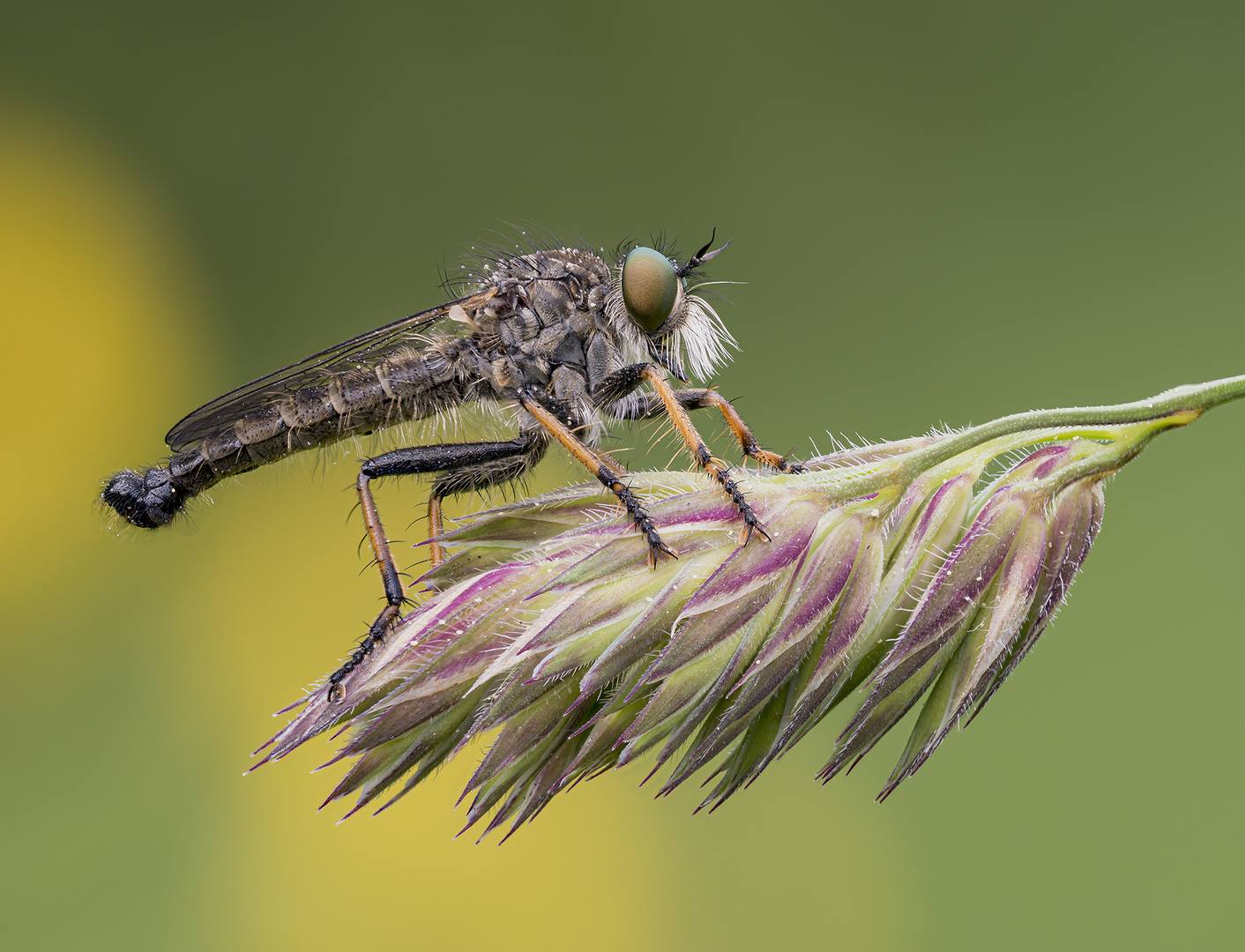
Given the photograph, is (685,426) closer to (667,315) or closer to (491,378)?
(667,315)

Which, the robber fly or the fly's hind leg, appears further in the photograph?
the robber fly

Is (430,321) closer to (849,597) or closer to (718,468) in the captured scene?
(718,468)

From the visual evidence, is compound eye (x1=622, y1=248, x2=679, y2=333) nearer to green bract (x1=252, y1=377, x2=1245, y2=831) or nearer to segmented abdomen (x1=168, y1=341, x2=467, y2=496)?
segmented abdomen (x1=168, y1=341, x2=467, y2=496)

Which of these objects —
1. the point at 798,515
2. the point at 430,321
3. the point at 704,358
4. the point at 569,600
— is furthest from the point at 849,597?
the point at 430,321

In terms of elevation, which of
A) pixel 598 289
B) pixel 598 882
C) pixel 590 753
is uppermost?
pixel 598 289

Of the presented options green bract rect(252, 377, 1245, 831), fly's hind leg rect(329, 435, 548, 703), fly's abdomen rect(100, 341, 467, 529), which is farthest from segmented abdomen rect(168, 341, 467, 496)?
green bract rect(252, 377, 1245, 831)
